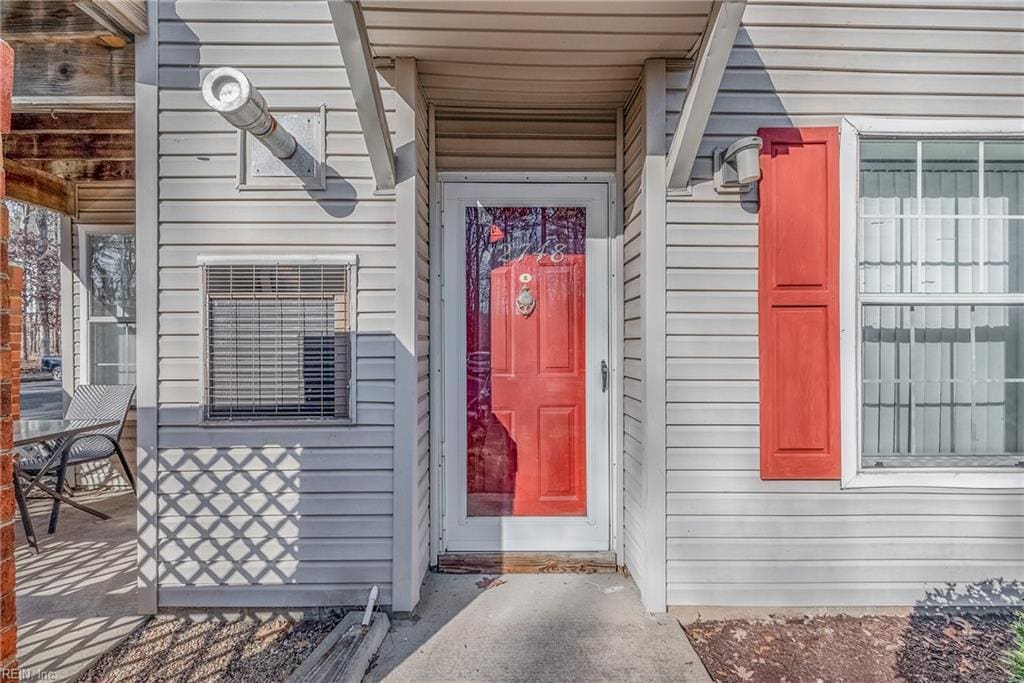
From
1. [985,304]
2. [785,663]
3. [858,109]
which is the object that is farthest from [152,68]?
[985,304]

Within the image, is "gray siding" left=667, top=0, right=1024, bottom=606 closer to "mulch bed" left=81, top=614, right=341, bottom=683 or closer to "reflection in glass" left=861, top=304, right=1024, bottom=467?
"reflection in glass" left=861, top=304, right=1024, bottom=467

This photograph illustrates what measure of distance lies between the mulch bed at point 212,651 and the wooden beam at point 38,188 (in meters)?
3.21

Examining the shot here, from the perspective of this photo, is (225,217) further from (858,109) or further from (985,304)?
(985,304)

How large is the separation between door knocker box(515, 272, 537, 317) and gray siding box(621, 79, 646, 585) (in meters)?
0.51

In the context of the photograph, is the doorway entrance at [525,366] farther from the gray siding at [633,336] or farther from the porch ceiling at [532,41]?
the porch ceiling at [532,41]

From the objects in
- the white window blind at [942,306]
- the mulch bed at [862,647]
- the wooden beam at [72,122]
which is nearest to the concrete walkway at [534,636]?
the mulch bed at [862,647]

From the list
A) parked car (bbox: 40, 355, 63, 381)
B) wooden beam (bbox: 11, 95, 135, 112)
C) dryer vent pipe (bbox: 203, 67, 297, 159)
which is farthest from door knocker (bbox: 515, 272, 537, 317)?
parked car (bbox: 40, 355, 63, 381)

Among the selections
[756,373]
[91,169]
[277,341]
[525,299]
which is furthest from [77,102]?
[756,373]

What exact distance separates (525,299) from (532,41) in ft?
4.13

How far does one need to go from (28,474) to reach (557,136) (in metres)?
4.09

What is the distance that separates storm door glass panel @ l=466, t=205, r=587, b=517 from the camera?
2893 millimetres

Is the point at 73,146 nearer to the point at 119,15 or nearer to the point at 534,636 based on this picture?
the point at 119,15

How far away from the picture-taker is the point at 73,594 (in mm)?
2492

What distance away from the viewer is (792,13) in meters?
2.41
